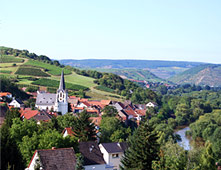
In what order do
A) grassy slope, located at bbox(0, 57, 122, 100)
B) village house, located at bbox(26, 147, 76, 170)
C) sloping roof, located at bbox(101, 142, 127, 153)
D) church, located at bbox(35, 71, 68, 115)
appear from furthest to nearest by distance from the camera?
grassy slope, located at bbox(0, 57, 122, 100), church, located at bbox(35, 71, 68, 115), sloping roof, located at bbox(101, 142, 127, 153), village house, located at bbox(26, 147, 76, 170)

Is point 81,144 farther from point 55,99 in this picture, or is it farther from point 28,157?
point 55,99

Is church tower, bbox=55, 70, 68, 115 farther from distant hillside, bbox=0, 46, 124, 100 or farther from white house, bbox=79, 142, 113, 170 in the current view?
white house, bbox=79, 142, 113, 170

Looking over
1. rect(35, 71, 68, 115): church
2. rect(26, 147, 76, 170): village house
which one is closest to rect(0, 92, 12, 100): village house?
rect(35, 71, 68, 115): church

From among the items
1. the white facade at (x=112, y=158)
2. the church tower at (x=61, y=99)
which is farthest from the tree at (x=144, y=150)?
the church tower at (x=61, y=99)

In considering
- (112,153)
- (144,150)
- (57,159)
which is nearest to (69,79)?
(112,153)

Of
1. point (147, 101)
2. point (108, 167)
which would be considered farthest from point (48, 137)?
point (147, 101)

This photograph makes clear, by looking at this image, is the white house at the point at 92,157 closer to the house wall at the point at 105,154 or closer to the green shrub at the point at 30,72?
the house wall at the point at 105,154

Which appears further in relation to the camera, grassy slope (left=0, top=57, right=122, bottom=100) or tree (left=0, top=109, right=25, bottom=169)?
grassy slope (left=0, top=57, right=122, bottom=100)
